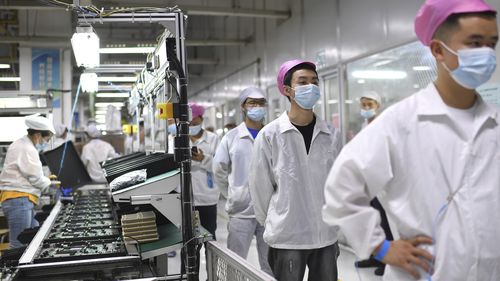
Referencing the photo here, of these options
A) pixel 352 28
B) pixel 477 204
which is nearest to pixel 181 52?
pixel 477 204

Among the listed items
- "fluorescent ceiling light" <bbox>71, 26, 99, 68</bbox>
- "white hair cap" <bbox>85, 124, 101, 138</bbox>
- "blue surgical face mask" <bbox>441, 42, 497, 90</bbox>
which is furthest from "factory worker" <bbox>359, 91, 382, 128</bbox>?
"white hair cap" <bbox>85, 124, 101, 138</bbox>

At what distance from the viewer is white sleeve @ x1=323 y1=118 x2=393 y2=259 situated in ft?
4.16

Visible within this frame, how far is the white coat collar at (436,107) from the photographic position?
1.31m

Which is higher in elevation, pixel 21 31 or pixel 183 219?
pixel 21 31

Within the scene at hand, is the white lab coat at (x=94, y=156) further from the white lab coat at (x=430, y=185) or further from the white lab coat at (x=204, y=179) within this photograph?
the white lab coat at (x=430, y=185)

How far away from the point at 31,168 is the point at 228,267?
2743mm

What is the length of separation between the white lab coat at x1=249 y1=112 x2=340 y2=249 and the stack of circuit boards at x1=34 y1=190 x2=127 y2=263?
73 centimetres

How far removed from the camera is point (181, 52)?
2.31 m

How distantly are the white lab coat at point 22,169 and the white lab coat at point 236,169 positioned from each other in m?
1.70

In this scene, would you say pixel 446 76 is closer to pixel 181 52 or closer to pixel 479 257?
pixel 479 257

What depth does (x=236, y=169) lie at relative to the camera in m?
3.22

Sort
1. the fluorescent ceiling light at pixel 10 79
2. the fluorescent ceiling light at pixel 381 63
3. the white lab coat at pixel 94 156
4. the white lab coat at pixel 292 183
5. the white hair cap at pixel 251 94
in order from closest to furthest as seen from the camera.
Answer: the white lab coat at pixel 292 183 < the white hair cap at pixel 251 94 < the fluorescent ceiling light at pixel 381 63 < the white lab coat at pixel 94 156 < the fluorescent ceiling light at pixel 10 79

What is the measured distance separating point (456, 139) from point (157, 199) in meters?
1.41

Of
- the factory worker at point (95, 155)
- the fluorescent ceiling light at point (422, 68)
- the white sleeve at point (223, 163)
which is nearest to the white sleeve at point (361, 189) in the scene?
the white sleeve at point (223, 163)
